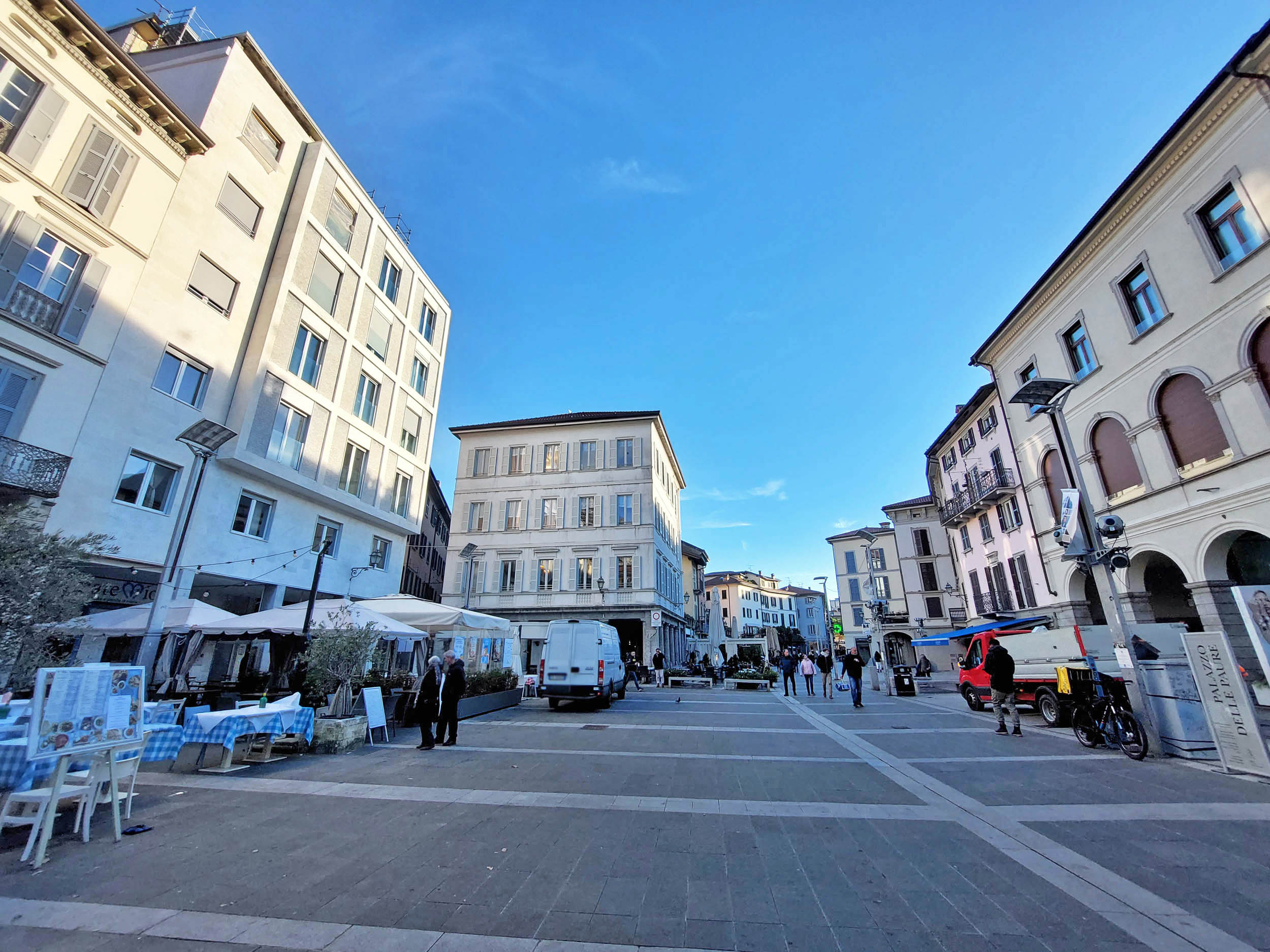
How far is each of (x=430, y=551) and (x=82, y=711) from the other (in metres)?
47.1

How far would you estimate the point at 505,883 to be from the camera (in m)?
3.98

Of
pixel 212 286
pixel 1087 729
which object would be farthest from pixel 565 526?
pixel 1087 729

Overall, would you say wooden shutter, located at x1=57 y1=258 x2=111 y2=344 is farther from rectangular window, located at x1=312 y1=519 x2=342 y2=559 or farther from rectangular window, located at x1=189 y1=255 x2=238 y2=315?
rectangular window, located at x1=312 y1=519 x2=342 y2=559

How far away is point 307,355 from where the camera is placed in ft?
71.1

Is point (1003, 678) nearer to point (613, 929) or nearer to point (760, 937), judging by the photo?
point (760, 937)

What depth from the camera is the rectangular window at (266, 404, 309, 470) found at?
1980cm

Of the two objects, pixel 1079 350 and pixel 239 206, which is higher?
pixel 239 206

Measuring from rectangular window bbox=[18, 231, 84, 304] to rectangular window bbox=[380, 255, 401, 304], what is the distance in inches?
501

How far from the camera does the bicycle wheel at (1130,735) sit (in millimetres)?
8333

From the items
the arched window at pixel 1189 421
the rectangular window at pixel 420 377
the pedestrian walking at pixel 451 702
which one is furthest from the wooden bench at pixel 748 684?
the rectangular window at pixel 420 377

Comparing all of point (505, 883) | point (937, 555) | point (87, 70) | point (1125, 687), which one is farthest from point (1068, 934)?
point (937, 555)

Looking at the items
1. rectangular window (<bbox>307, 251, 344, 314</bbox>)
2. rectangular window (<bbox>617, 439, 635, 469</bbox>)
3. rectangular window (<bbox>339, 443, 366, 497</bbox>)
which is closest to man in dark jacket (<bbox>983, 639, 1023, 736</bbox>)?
rectangular window (<bbox>339, 443, 366, 497</bbox>)

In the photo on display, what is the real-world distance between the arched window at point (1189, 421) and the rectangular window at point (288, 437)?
30.4 metres

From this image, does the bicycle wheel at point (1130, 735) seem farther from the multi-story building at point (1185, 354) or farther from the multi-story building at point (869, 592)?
the multi-story building at point (869, 592)
